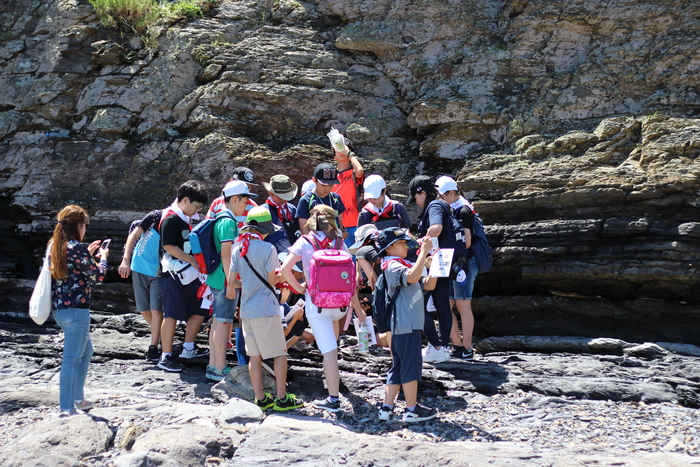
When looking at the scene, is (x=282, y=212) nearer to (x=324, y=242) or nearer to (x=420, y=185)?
(x=420, y=185)

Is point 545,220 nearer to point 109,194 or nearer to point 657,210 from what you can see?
point 657,210

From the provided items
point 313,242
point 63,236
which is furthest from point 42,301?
point 313,242

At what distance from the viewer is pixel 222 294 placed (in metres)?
6.39

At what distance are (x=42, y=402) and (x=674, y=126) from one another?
8293mm

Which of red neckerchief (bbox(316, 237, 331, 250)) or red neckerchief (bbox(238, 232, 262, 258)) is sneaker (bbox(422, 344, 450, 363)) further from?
red neckerchief (bbox(238, 232, 262, 258))

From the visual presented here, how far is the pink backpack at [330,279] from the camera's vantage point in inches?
215

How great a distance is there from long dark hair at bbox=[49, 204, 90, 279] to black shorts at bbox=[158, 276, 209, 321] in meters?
1.44

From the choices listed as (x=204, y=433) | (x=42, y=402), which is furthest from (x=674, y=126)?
(x=42, y=402)

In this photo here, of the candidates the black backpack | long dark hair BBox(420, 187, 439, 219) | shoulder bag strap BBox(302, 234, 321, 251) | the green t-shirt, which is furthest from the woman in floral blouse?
the black backpack

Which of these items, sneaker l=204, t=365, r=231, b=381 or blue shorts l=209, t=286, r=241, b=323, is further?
sneaker l=204, t=365, r=231, b=381

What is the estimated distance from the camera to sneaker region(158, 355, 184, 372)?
22.2 feet

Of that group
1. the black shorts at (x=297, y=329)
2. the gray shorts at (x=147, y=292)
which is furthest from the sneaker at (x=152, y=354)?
the black shorts at (x=297, y=329)

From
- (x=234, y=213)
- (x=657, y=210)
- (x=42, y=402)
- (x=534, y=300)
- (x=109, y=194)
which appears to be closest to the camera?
(x=42, y=402)

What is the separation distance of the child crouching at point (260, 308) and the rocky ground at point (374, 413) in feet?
0.86
